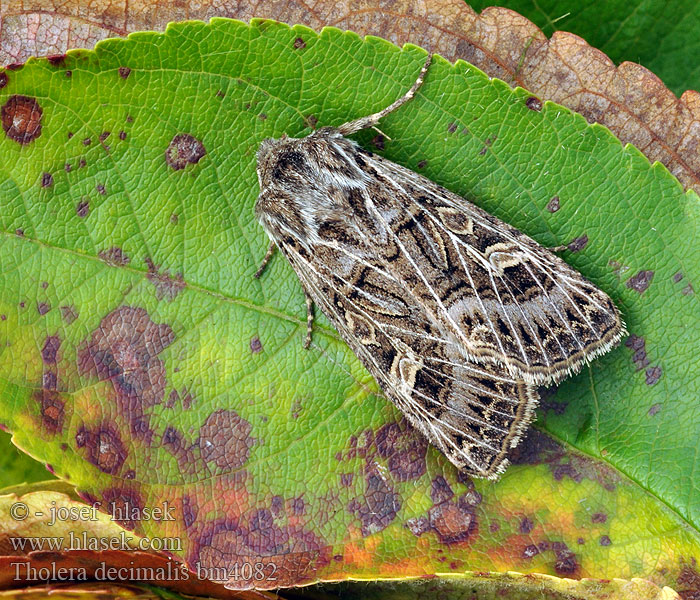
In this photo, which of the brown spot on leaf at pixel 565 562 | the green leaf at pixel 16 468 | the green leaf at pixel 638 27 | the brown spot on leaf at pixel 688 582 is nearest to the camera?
the brown spot on leaf at pixel 688 582

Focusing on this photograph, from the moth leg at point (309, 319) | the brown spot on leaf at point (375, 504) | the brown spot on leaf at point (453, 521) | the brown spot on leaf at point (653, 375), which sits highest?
the brown spot on leaf at point (653, 375)

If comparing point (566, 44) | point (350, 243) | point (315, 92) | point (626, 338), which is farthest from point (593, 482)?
point (315, 92)

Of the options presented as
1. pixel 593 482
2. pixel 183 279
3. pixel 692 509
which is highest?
pixel 692 509

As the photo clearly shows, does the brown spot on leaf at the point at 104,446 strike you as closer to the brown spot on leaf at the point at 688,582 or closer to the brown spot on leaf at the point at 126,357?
the brown spot on leaf at the point at 126,357

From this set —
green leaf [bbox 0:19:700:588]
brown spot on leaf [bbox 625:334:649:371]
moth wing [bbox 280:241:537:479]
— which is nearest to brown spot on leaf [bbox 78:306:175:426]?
green leaf [bbox 0:19:700:588]

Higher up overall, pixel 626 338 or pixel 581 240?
pixel 581 240

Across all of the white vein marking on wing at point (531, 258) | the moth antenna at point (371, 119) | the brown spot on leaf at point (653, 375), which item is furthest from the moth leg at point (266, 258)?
the brown spot on leaf at point (653, 375)

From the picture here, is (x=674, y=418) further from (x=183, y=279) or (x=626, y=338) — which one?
(x=183, y=279)

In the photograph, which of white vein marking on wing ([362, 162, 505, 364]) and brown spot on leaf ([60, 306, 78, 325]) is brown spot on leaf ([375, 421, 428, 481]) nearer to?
white vein marking on wing ([362, 162, 505, 364])

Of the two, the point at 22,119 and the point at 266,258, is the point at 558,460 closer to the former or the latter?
the point at 266,258
